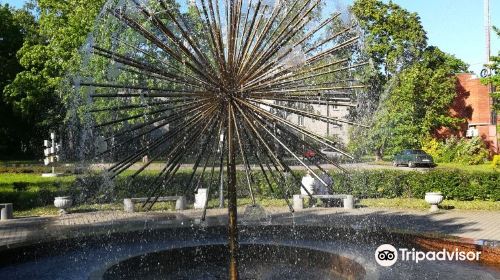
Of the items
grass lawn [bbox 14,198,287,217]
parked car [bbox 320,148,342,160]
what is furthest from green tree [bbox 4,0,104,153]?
parked car [bbox 320,148,342,160]

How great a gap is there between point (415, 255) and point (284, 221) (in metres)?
5.86

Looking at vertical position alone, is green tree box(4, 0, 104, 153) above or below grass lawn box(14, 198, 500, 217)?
above

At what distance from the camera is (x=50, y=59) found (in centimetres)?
3212

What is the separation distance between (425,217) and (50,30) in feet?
85.0

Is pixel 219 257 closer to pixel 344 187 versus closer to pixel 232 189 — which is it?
pixel 232 189

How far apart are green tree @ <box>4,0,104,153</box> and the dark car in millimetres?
23124

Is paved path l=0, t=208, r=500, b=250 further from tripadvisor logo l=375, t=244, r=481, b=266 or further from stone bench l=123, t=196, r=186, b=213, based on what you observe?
tripadvisor logo l=375, t=244, r=481, b=266

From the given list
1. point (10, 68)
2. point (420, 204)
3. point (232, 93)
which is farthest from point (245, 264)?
point (10, 68)

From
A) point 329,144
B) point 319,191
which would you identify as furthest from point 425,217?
point 329,144

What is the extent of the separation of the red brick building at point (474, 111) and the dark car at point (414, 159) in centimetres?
756

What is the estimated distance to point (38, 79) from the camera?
112ft

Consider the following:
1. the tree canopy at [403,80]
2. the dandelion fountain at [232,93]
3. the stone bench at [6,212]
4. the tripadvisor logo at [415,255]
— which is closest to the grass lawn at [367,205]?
the stone bench at [6,212]

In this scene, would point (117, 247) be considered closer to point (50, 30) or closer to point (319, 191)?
point (319, 191)

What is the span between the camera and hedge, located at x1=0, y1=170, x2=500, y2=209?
18.0 meters
